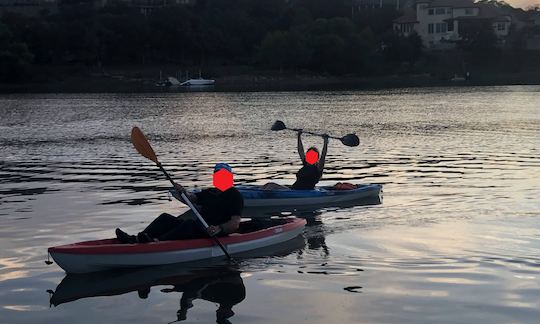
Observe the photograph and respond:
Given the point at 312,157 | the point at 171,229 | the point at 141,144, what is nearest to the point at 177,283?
the point at 171,229

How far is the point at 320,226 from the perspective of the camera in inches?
680

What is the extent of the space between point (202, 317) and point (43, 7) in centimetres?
12313

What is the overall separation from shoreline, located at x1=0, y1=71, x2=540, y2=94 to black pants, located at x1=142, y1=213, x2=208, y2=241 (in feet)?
257

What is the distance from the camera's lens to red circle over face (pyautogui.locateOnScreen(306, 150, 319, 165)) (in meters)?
20.0

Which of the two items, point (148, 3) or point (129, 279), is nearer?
point (129, 279)

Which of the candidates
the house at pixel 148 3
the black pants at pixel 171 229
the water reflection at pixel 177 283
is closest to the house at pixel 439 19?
the house at pixel 148 3

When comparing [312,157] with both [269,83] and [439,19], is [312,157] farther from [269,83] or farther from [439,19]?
[439,19]

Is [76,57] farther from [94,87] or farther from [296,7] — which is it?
[296,7]

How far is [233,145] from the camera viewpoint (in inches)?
1366

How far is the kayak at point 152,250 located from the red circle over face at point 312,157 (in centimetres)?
513

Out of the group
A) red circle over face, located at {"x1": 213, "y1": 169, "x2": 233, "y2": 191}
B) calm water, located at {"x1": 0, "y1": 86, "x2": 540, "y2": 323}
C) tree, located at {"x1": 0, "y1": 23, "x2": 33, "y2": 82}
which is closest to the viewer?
calm water, located at {"x1": 0, "y1": 86, "x2": 540, "y2": 323}

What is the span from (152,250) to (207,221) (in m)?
1.26

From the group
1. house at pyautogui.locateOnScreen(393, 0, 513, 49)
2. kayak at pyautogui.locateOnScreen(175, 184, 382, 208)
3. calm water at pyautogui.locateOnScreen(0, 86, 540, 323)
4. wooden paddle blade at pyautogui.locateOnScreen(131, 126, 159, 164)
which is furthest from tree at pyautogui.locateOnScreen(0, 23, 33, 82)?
wooden paddle blade at pyautogui.locateOnScreen(131, 126, 159, 164)

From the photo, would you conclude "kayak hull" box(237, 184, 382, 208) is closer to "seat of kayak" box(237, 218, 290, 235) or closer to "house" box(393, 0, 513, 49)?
"seat of kayak" box(237, 218, 290, 235)
